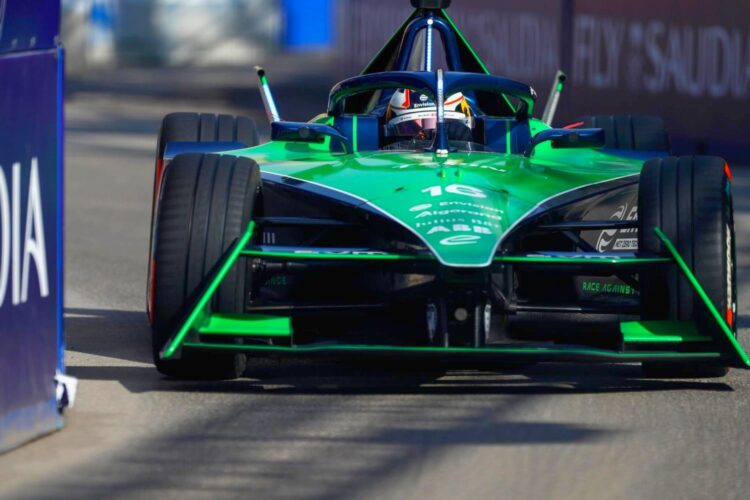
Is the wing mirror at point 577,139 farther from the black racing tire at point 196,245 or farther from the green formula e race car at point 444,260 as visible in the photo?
the black racing tire at point 196,245

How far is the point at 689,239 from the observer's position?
614cm

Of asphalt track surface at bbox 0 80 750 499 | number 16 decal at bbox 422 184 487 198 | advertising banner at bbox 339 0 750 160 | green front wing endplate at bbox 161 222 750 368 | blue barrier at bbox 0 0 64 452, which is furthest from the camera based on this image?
advertising banner at bbox 339 0 750 160

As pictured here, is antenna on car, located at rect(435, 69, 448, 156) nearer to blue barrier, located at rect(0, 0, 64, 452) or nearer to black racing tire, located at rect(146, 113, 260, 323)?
black racing tire, located at rect(146, 113, 260, 323)

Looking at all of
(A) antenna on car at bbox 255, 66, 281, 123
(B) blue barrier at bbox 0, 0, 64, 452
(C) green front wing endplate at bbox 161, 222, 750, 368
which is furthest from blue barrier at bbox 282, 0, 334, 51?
(B) blue barrier at bbox 0, 0, 64, 452

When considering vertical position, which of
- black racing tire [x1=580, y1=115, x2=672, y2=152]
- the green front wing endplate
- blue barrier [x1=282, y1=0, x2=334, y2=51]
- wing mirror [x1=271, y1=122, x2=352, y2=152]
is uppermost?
wing mirror [x1=271, y1=122, x2=352, y2=152]

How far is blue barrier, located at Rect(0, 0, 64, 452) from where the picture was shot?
16.9 feet

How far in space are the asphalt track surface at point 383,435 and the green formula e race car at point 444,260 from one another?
0.60 feet

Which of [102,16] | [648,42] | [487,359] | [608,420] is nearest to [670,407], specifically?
[608,420]

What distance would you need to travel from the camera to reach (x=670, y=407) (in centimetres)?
592

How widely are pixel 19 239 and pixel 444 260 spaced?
1.55m

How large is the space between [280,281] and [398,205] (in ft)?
2.54

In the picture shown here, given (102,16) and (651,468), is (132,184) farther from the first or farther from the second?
(102,16)

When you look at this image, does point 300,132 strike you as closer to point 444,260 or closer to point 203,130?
point 203,130

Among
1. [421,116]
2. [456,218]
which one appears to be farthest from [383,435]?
[421,116]
